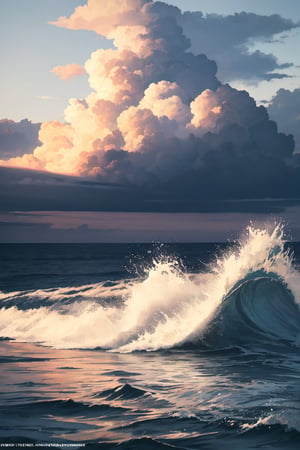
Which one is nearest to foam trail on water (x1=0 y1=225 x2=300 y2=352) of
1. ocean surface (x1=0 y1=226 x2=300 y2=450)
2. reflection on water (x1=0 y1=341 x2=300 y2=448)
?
ocean surface (x1=0 y1=226 x2=300 y2=450)

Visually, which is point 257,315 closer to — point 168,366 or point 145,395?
point 168,366

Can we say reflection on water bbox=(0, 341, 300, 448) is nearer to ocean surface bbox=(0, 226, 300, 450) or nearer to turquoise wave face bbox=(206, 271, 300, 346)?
ocean surface bbox=(0, 226, 300, 450)

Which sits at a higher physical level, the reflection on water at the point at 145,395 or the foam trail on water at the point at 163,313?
the foam trail on water at the point at 163,313

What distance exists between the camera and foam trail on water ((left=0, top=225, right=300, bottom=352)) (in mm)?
20141

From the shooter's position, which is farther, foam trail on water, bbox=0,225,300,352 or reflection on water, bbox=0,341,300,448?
foam trail on water, bbox=0,225,300,352

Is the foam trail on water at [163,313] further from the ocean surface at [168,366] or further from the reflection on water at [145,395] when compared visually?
the reflection on water at [145,395]

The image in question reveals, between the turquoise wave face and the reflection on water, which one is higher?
the turquoise wave face

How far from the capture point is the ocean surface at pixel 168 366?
30.9 ft

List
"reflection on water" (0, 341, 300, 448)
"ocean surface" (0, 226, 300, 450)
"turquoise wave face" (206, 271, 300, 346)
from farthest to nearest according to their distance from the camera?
"turquoise wave face" (206, 271, 300, 346)
"reflection on water" (0, 341, 300, 448)
"ocean surface" (0, 226, 300, 450)

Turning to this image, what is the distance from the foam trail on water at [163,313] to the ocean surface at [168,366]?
Answer: 0.05 meters

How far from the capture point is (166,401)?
37.2ft

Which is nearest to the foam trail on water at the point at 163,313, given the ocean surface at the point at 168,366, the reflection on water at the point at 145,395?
the ocean surface at the point at 168,366

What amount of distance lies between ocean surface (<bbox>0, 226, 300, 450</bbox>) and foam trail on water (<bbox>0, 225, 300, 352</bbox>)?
53mm

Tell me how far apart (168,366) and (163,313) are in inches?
228
